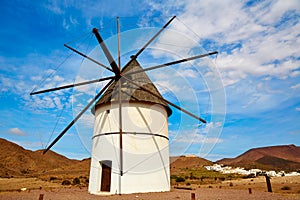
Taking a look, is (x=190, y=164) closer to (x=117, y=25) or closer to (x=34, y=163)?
(x=34, y=163)

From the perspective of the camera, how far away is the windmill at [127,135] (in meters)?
11.7

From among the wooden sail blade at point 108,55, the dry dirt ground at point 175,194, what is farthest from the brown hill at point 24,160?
the wooden sail blade at point 108,55

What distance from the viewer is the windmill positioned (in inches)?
461

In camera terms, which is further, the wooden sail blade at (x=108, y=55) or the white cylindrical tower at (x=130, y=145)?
the white cylindrical tower at (x=130, y=145)

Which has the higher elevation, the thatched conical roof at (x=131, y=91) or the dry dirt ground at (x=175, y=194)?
the thatched conical roof at (x=131, y=91)

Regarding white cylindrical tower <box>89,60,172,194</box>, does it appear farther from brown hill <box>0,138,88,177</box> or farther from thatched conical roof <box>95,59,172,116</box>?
brown hill <box>0,138,88,177</box>

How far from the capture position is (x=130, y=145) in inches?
472

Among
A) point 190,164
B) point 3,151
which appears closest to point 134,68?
point 3,151

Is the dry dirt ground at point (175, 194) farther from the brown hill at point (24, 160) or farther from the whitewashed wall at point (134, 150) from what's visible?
the brown hill at point (24, 160)

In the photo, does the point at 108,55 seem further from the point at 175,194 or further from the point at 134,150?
the point at 175,194

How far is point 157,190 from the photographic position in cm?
1215

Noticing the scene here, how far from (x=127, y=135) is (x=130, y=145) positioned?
549 millimetres

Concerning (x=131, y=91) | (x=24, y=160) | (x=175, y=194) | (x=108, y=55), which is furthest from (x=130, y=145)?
(x=24, y=160)

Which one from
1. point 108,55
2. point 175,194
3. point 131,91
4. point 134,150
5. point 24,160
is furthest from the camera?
point 24,160
